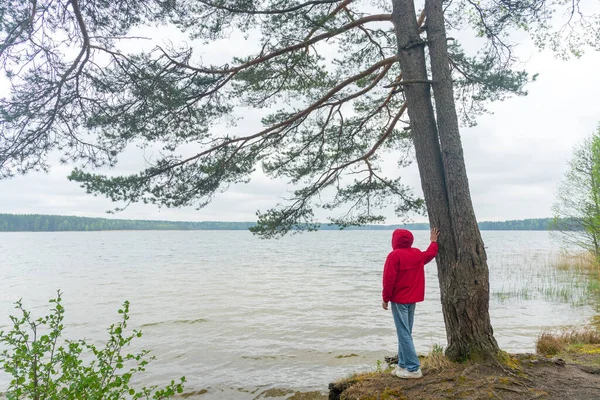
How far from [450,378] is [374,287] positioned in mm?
12737

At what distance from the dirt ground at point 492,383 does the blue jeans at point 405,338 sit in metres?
0.18

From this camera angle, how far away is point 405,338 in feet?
14.1

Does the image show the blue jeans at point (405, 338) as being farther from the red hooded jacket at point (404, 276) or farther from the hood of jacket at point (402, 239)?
the hood of jacket at point (402, 239)

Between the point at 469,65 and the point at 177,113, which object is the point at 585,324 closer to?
the point at 469,65

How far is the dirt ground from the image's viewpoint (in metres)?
3.72

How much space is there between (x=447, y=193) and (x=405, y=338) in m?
1.80

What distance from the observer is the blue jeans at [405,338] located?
14.1 feet

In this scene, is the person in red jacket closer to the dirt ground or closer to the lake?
the dirt ground

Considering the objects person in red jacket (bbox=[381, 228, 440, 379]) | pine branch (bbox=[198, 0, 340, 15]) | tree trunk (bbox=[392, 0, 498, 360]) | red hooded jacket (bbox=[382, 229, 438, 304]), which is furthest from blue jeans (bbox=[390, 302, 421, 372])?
pine branch (bbox=[198, 0, 340, 15])

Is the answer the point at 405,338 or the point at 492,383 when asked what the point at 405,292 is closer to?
the point at 405,338

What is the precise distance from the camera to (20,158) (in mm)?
5129

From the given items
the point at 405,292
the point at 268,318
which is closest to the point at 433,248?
the point at 405,292

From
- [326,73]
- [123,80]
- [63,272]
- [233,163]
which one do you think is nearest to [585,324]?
[326,73]

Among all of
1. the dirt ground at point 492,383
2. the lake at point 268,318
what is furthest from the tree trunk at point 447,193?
the lake at point 268,318
